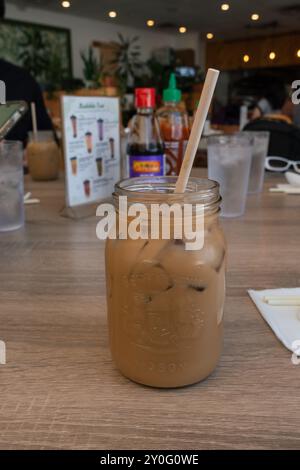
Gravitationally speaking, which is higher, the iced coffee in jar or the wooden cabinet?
the wooden cabinet

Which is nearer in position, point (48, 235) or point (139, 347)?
point (139, 347)

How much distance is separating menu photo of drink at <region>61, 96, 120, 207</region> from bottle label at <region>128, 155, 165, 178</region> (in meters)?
0.11

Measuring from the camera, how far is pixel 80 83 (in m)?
6.08

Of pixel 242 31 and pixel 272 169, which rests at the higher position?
pixel 242 31

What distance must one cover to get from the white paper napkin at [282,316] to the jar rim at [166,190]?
0.16 metres

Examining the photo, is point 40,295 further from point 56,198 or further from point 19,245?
point 56,198

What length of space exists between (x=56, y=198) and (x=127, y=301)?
31.4 inches

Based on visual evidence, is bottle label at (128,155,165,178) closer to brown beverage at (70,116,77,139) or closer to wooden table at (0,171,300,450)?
brown beverage at (70,116,77,139)

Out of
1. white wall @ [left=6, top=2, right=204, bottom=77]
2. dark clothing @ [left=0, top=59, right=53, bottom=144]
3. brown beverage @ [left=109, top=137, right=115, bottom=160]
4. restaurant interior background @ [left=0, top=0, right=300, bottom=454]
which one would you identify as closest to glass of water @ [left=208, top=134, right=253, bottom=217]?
restaurant interior background @ [left=0, top=0, right=300, bottom=454]

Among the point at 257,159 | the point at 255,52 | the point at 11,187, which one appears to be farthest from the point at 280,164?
the point at 255,52

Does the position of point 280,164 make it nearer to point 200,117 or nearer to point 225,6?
point 200,117

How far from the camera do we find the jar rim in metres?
0.36

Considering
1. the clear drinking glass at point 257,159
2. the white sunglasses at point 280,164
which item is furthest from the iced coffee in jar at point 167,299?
the white sunglasses at point 280,164

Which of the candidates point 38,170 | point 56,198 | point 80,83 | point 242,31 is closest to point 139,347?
point 56,198
